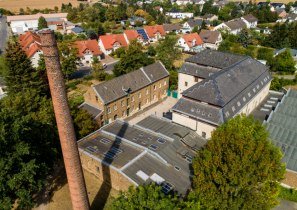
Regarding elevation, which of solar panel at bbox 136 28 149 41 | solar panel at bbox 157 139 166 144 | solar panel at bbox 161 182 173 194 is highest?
solar panel at bbox 136 28 149 41

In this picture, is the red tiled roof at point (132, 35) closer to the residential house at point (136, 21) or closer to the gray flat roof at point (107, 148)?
the residential house at point (136, 21)

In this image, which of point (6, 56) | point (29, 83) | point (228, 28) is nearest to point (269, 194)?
point (29, 83)

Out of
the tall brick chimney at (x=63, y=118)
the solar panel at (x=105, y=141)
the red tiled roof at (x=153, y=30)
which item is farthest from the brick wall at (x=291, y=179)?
the red tiled roof at (x=153, y=30)

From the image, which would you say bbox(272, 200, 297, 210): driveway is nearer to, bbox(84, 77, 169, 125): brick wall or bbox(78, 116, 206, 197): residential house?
bbox(78, 116, 206, 197): residential house

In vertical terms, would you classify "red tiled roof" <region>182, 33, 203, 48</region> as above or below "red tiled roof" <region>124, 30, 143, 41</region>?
below

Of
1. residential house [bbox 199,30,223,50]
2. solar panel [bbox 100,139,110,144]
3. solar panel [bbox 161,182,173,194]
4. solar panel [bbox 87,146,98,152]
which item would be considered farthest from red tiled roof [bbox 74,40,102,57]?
solar panel [bbox 161,182,173,194]

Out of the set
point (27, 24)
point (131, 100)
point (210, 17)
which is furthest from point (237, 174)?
point (210, 17)
